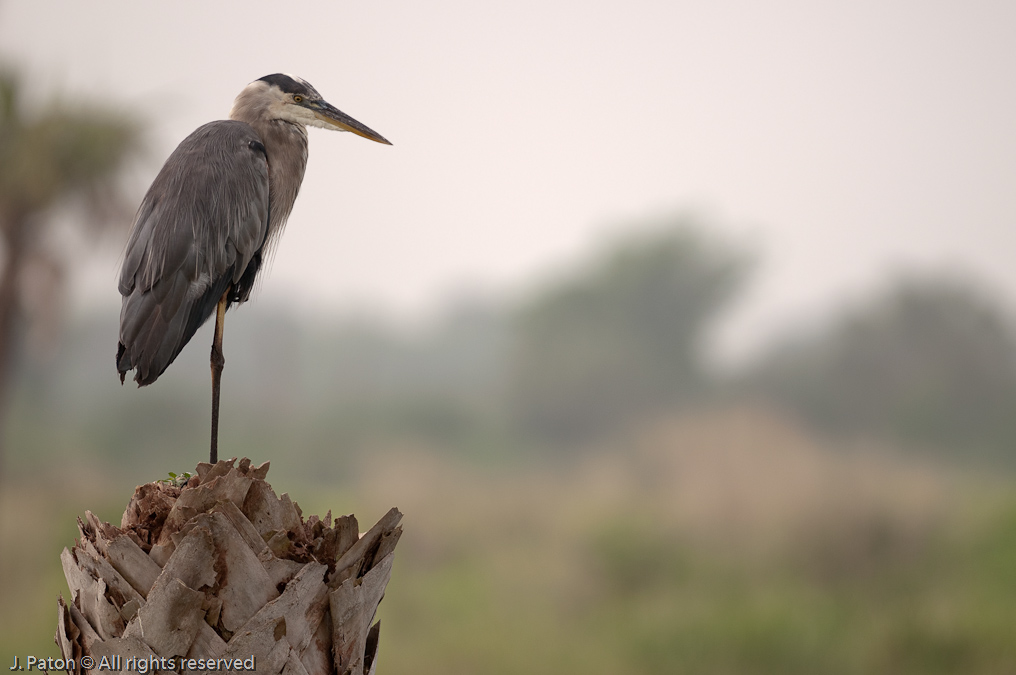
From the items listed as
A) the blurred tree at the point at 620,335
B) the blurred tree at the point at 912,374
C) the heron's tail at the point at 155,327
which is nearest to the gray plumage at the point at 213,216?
the heron's tail at the point at 155,327

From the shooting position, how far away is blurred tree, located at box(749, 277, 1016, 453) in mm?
20625

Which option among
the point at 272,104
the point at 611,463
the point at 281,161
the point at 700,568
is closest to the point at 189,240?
the point at 281,161

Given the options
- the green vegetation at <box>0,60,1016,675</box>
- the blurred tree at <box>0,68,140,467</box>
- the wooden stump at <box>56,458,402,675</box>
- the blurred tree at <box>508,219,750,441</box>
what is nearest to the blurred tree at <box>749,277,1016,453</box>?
the green vegetation at <box>0,60,1016,675</box>

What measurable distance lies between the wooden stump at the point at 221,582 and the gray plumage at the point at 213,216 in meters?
0.53

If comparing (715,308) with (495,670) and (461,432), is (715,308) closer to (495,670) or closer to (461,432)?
(461,432)

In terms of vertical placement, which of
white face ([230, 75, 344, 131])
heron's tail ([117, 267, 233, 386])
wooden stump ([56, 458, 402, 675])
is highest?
white face ([230, 75, 344, 131])

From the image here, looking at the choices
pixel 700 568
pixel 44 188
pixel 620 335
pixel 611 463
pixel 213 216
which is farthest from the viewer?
pixel 620 335

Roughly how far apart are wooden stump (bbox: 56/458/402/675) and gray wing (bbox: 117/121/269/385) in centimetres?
52

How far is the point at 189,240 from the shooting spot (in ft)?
6.95

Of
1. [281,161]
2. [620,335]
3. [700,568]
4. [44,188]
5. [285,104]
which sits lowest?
[281,161]

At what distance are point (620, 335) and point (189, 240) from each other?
95.5 ft

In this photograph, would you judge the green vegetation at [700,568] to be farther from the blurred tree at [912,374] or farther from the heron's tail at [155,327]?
the heron's tail at [155,327]

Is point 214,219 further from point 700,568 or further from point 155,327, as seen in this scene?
point 700,568

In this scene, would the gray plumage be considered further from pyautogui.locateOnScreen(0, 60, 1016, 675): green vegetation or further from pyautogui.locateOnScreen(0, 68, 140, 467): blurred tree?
pyautogui.locateOnScreen(0, 68, 140, 467): blurred tree
